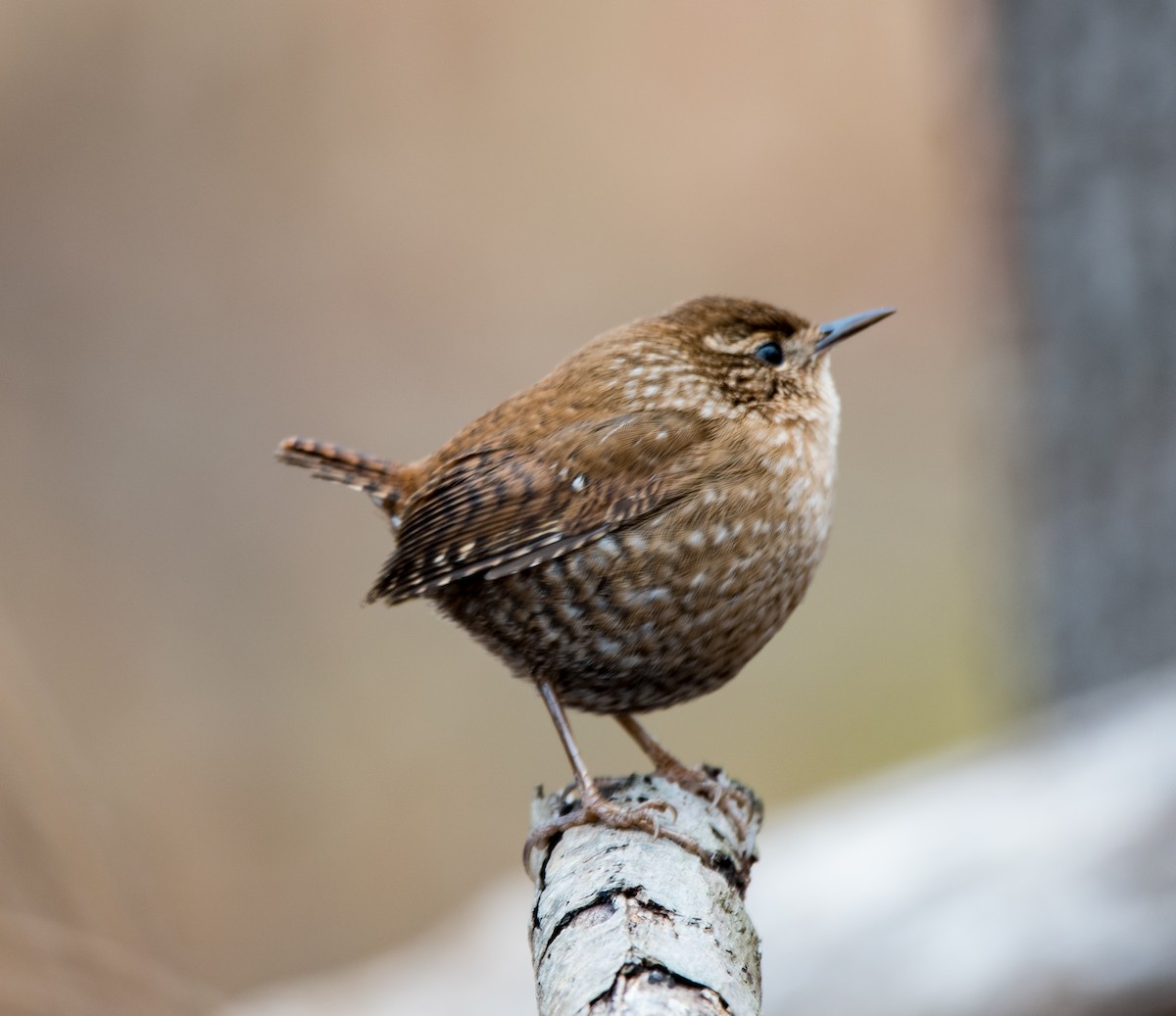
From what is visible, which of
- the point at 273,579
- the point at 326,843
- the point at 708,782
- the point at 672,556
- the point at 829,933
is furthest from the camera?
the point at 273,579

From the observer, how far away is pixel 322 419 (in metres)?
7.36

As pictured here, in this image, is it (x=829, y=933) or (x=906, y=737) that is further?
(x=906, y=737)

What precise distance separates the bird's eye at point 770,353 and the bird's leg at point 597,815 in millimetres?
819

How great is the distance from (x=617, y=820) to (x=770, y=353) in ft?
3.58

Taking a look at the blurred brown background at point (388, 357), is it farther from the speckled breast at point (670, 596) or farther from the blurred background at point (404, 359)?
the speckled breast at point (670, 596)

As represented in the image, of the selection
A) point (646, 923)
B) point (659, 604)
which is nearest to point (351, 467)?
point (659, 604)

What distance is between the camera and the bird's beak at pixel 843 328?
2.70m

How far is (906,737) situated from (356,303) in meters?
3.81

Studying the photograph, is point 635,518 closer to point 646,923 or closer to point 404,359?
point 646,923

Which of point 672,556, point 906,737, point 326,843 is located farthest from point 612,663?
point 906,737

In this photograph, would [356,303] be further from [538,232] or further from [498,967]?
[498,967]

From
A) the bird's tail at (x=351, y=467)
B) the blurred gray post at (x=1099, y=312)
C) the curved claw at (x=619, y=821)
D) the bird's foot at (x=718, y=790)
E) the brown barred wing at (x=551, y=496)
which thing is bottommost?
the curved claw at (x=619, y=821)

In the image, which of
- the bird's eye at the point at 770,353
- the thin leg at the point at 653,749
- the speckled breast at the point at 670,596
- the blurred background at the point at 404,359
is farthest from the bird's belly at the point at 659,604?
the blurred background at the point at 404,359

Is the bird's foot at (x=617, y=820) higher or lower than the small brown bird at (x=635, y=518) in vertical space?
lower
